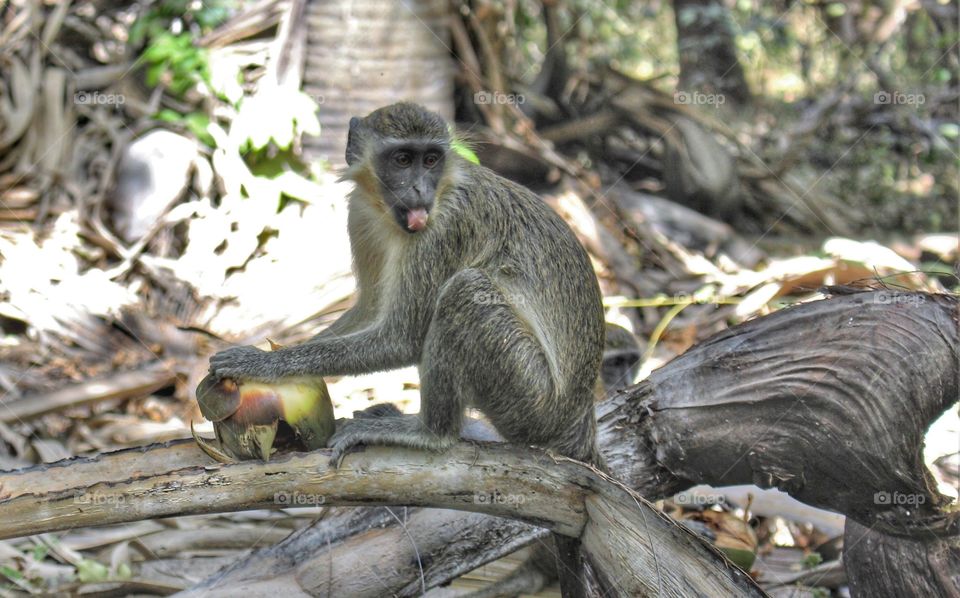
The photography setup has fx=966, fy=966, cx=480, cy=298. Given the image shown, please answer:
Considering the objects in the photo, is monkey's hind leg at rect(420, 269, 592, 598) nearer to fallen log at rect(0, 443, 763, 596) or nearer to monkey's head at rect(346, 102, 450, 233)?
fallen log at rect(0, 443, 763, 596)

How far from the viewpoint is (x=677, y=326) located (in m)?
8.75

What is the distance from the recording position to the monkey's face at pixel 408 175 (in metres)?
5.03

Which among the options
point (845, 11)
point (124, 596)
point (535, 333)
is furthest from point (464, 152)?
point (845, 11)

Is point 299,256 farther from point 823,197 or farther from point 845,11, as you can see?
point 845,11

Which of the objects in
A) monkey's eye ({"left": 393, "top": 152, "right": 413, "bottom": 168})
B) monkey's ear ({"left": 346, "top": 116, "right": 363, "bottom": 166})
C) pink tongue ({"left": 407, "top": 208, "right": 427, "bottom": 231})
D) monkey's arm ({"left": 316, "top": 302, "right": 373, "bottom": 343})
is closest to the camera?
pink tongue ({"left": 407, "top": 208, "right": 427, "bottom": 231})

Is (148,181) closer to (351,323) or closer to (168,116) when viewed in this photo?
(168,116)

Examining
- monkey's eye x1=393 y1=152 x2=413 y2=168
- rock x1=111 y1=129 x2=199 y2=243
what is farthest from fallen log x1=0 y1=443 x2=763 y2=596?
rock x1=111 y1=129 x2=199 y2=243

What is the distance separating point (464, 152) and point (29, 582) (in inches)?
143

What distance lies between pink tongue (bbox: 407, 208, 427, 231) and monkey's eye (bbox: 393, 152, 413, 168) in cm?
34

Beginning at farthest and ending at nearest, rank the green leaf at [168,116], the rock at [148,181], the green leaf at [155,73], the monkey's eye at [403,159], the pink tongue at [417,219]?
the green leaf at [155,73] → the green leaf at [168,116] → the rock at [148,181] → the monkey's eye at [403,159] → the pink tongue at [417,219]

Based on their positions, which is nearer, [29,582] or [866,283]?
[866,283]

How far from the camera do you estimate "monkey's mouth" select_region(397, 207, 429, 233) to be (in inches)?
194

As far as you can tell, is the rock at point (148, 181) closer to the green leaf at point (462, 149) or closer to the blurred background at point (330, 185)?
the blurred background at point (330, 185)

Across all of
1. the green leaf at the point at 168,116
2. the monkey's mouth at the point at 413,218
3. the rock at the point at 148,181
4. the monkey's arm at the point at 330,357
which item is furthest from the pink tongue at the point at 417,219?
the green leaf at the point at 168,116
